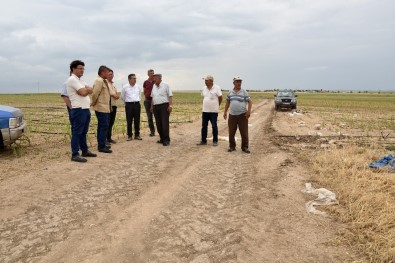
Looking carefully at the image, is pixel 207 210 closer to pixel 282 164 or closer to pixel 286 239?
pixel 286 239

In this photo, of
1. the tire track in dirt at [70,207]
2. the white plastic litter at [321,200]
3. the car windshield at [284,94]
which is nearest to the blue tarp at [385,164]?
the white plastic litter at [321,200]

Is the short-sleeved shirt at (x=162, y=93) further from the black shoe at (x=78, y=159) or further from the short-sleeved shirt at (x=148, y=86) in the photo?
the black shoe at (x=78, y=159)

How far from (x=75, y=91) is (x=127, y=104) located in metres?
3.38

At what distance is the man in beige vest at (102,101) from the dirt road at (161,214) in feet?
3.18

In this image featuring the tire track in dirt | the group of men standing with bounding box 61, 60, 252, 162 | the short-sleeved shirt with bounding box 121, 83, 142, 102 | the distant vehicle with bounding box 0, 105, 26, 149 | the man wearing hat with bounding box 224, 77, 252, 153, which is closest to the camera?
the tire track in dirt

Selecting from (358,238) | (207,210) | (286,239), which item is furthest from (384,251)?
(207,210)

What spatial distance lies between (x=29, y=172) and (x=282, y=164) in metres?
4.91

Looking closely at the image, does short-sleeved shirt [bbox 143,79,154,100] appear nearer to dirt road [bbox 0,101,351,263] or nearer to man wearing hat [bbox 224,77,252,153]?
man wearing hat [bbox 224,77,252,153]

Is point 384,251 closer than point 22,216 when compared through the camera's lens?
Yes

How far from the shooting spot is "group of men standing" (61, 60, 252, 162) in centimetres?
725

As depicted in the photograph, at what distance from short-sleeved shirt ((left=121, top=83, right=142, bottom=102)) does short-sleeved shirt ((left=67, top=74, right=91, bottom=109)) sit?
313cm

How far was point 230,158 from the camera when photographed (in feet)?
26.9

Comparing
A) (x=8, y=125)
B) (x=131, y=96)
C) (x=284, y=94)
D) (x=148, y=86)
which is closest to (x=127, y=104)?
(x=131, y=96)

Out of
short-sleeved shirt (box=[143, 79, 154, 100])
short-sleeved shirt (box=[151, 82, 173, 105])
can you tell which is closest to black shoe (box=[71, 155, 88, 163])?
short-sleeved shirt (box=[151, 82, 173, 105])
